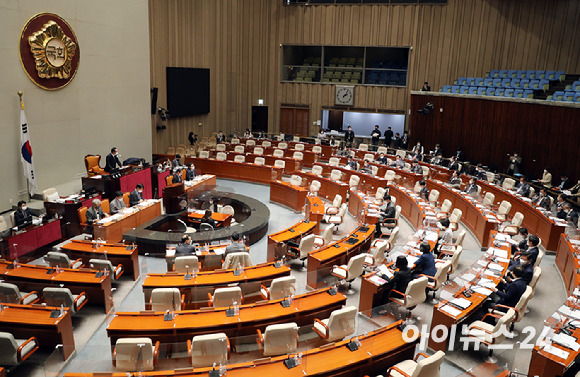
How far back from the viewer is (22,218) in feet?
37.1

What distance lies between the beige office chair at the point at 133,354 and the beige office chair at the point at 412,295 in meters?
4.43

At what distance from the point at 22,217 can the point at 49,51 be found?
6.48 m

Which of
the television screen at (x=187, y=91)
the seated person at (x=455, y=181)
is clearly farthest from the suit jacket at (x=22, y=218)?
the seated person at (x=455, y=181)

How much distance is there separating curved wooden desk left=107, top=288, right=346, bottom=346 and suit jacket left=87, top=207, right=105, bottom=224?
228 inches

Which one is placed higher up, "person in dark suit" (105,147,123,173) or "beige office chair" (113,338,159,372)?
"person in dark suit" (105,147,123,173)

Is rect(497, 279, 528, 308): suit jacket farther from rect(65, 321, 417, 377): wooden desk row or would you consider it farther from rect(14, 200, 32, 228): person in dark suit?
rect(14, 200, 32, 228): person in dark suit

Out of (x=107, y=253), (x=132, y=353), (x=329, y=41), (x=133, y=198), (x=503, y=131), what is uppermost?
(x=329, y=41)

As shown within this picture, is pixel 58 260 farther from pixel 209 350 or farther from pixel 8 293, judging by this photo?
pixel 209 350

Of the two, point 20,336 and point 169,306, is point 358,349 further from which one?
point 20,336

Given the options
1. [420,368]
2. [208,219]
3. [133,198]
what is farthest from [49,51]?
[420,368]

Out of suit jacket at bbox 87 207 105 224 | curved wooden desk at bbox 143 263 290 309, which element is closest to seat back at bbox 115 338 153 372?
curved wooden desk at bbox 143 263 290 309

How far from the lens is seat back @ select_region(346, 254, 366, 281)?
9156 mm

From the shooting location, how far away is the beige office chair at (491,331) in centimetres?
686

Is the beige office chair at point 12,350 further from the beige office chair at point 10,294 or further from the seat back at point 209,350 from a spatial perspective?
the seat back at point 209,350
